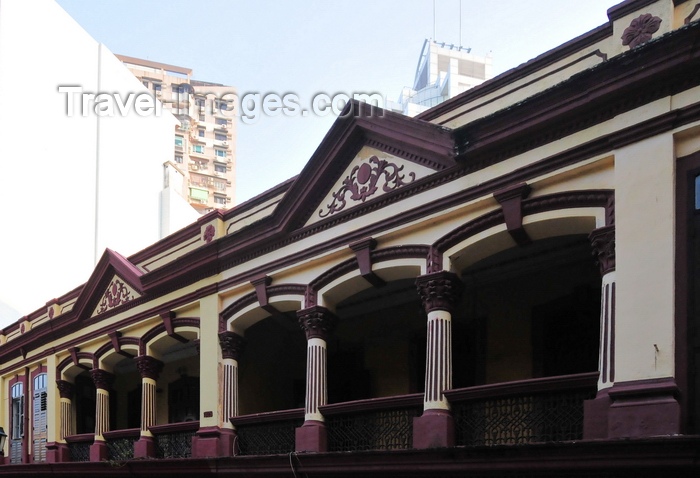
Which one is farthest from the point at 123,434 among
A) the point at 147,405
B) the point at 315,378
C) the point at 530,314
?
the point at 530,314

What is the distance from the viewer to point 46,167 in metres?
30.5

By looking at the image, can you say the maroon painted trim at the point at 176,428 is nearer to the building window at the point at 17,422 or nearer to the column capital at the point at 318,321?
the column capital at the point at 318,321

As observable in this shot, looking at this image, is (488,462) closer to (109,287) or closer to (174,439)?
(174,439)

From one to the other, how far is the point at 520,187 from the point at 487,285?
337 cm

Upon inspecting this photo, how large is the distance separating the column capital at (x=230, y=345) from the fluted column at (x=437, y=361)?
4402 millimetres

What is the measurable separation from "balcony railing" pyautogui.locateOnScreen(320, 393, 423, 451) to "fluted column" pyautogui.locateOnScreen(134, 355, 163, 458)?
4924 mm

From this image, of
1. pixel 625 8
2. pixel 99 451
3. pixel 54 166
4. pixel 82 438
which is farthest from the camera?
pixel 54 166

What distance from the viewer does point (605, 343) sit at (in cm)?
878

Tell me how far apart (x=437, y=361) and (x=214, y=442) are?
16.4 ft

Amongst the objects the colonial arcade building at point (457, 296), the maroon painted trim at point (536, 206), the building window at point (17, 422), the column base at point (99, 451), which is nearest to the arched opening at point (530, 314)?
the colonial arcade building at point (457, 296)

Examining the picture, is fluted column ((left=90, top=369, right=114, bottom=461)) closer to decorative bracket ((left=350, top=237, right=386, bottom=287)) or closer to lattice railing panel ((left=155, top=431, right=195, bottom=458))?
lattice railing panel ((left=155, top=431, right=195, bottom=458))

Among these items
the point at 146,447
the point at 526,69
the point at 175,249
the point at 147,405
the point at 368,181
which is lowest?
the point at 146,447

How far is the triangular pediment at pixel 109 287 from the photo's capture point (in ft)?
55.4

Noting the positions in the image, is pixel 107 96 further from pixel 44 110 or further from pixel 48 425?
pixel 48 425
